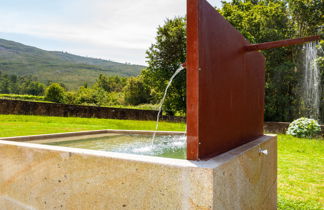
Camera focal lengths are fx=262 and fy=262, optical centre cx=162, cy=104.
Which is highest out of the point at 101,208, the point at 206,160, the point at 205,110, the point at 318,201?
the point at 205,110

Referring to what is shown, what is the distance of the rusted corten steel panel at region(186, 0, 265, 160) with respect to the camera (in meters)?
1.62

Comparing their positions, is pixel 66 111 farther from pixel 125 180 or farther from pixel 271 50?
pixel 125 180

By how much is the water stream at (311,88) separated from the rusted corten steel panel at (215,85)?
16.2 m

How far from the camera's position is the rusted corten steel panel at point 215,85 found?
162cm

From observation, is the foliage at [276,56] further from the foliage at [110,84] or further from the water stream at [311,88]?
the foliage at [110,84]

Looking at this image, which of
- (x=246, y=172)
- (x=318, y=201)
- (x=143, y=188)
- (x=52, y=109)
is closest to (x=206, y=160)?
(x=143, y=188)

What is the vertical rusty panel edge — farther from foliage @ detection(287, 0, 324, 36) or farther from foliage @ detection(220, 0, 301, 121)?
foliage @ detection(287, 0, 324, 36)

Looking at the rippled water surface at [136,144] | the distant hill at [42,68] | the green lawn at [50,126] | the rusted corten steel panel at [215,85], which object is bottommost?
the green lawn at [50,126]

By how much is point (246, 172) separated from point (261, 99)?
148cm

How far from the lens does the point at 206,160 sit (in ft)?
5.33

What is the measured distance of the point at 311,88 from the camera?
17.6 meters

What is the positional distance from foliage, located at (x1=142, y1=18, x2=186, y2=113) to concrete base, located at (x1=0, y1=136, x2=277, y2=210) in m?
18.1

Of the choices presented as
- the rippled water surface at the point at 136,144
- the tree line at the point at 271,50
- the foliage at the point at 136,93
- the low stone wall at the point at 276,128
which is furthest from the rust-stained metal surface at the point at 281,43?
the foliage at the point at 136,93

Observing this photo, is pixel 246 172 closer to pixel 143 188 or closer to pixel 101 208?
pixel 143 188
